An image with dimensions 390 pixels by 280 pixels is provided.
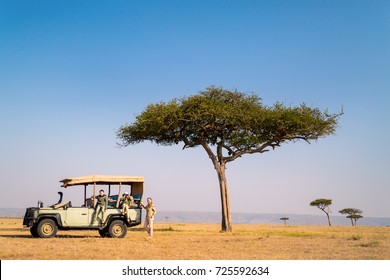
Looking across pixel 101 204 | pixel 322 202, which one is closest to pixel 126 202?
pixel 101 204

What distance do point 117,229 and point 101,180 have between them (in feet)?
7.99

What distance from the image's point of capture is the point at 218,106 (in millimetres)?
29578

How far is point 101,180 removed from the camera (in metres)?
21.0

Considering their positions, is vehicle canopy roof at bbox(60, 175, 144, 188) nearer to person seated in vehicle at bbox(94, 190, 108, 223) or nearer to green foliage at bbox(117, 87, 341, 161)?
person seated in vehicle at bbox(94, 190, 108, 223)

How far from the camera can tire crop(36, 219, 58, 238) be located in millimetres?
19953

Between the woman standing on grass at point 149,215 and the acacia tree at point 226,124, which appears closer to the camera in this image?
the woman standing on grass at point 149,215

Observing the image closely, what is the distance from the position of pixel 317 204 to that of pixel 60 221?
200 feet

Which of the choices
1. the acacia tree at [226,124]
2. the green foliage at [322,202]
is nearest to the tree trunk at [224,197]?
the acacia tree at [226,124]

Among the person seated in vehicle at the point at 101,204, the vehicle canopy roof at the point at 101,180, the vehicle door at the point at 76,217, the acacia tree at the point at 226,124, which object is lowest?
the vehicle door at the point at 76,217

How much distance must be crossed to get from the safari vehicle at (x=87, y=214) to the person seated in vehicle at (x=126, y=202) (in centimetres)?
19

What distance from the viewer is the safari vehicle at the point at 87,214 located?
2006 cm

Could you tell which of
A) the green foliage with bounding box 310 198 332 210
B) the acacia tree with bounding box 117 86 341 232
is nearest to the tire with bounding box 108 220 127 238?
the acacia tree with bounding box 117 86 341 232

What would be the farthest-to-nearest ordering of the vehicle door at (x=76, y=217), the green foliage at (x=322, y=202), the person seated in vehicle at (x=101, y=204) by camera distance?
the green foliage at (x=322, y=202)
the person seated in vehicle at (x=101, y=204)
the vehicle door at (x=76, y=217)

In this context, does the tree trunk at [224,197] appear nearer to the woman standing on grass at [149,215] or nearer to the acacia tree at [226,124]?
the acacia tree at [226,124]
